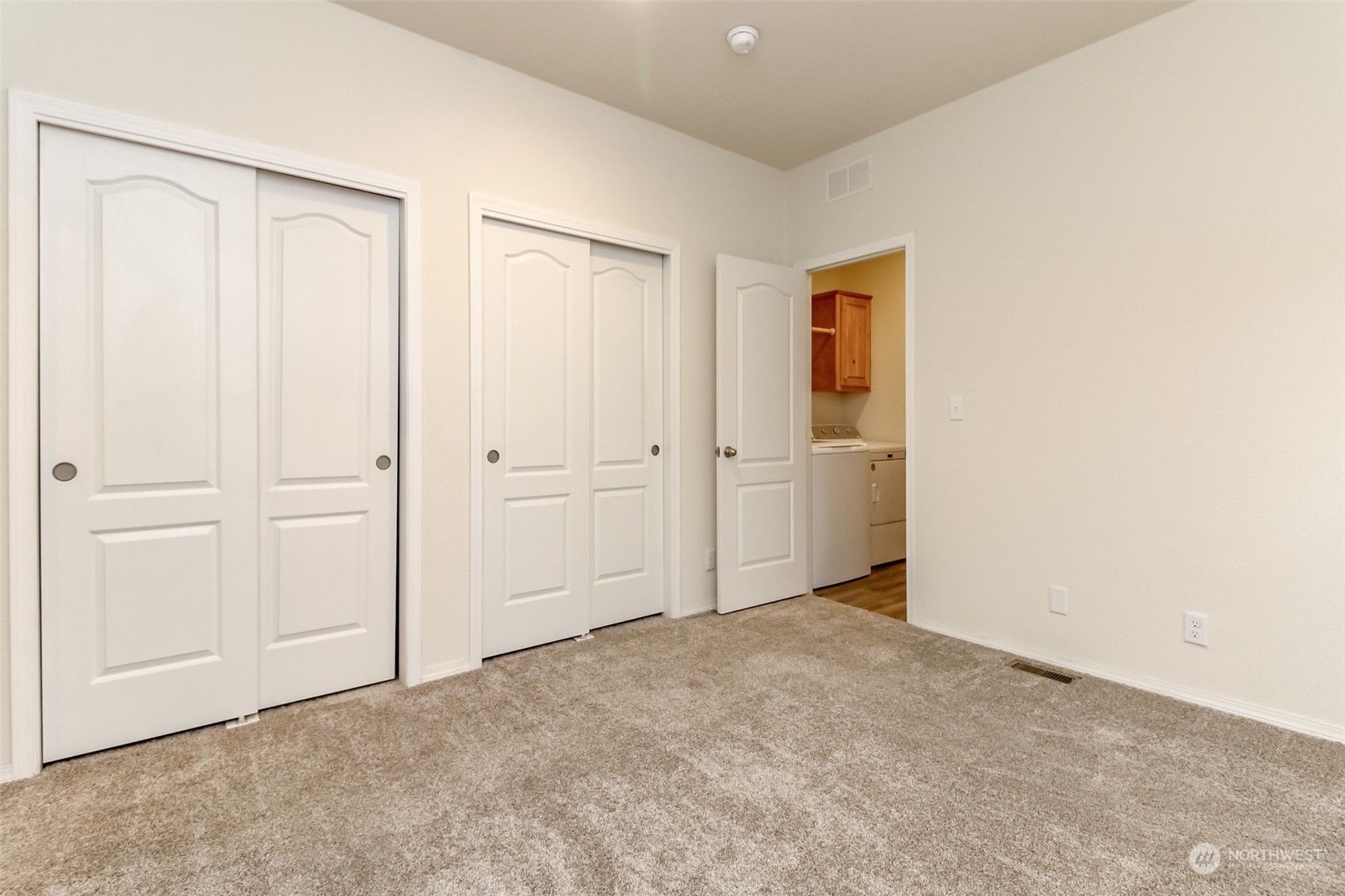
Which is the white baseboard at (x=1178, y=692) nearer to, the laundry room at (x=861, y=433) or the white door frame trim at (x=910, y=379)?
the white door frame trim at (x=910, y=379)

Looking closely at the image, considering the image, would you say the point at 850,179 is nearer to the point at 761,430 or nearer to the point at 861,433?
the point at 761,430

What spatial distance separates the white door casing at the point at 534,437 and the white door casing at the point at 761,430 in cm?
82

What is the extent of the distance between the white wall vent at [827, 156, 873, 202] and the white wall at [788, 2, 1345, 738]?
7.9 inches

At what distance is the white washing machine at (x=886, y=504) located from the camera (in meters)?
4.73

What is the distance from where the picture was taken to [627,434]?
3436 mm

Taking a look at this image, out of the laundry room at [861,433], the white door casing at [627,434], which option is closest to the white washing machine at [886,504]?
the laundry room at [861,433]

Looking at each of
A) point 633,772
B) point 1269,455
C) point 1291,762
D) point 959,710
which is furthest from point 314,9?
point 1291,762

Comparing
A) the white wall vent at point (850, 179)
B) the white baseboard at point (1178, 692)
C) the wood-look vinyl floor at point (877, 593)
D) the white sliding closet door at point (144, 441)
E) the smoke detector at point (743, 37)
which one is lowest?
the white baseboard at point (1178, 692)

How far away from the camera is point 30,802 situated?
1.82 metres

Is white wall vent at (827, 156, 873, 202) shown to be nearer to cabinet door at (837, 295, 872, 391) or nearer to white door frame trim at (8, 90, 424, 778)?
cabinet door at (837, 295, 872, 391)

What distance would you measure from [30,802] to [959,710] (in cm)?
292

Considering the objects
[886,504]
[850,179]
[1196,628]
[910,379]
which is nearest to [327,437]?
[910,379]

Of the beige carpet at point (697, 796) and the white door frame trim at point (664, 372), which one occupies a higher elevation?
the white door frame trim at point (664, 372)

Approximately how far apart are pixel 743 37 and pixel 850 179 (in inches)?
51.9
